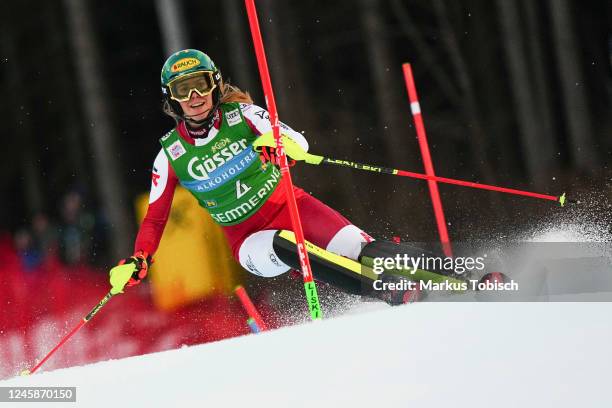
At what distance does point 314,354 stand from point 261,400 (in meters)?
0.39

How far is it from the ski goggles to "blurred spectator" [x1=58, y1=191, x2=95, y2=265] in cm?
642

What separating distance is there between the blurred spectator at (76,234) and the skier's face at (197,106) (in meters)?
6.35

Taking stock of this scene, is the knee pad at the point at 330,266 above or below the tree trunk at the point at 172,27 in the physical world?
below

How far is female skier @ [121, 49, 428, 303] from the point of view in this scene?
4.31 m

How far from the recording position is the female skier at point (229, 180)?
4.31 meters

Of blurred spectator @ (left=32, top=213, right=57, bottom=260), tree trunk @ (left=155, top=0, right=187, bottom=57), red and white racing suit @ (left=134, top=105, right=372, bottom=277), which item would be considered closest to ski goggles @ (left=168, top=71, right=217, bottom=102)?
red and white racing suit @ (left=134, top=105, right=372, bottom=277)

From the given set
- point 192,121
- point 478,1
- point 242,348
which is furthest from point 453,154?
point 242,348

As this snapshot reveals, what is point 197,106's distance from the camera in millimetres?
4344

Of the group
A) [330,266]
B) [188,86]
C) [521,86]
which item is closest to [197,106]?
[188,86]

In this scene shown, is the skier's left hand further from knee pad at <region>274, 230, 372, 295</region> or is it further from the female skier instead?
knee pad at <region>274, 230, 372, 295</region>

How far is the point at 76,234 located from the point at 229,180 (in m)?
6.80

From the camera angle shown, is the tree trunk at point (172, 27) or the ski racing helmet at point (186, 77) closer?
the ski racing helmet at point (186, 77)

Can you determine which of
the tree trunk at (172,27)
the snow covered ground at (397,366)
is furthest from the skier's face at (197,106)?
the tree trunk at (172,27)

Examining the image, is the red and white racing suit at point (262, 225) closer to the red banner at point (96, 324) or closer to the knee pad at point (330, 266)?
the knee pad at point (330, 266)
